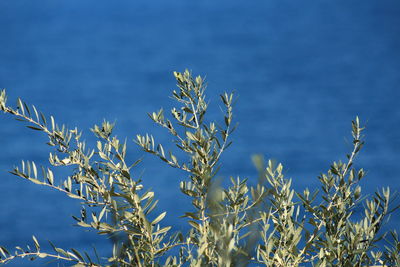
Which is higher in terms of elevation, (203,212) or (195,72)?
(195,72)

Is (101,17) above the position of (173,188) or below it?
above

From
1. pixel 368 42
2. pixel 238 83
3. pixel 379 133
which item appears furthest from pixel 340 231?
pixel 368 42

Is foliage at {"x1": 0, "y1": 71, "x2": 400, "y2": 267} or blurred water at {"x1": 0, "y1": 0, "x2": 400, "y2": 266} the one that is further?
blurred water at {"x1": 0, "y1": 0, "x2": 400, "y2": 266}

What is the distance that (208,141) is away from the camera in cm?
74

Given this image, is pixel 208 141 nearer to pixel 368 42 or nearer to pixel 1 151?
pixel 1 151

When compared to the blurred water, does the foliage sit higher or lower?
lower

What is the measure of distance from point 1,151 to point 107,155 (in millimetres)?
3945

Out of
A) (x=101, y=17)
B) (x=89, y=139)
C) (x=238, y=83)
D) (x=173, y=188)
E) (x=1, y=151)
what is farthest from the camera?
(x=101, y=17)

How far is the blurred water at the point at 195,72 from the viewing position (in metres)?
4.21

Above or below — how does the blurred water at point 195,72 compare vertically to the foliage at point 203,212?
above

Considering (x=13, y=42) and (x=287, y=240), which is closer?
(x=287, y=240)

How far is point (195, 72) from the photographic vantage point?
19.9ft

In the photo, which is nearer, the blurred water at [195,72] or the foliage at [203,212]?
the foliage at [203,212]

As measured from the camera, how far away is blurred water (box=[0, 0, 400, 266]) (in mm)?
4207
